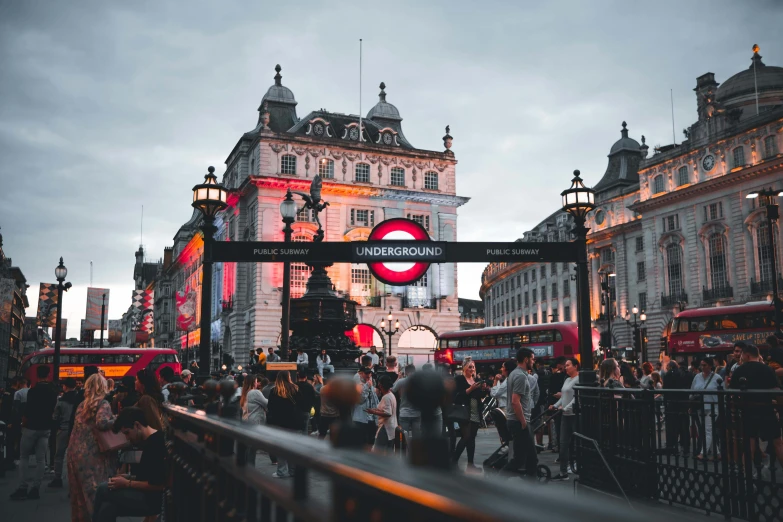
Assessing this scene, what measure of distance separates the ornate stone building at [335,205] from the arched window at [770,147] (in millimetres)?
25503

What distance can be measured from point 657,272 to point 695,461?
56.8 metres

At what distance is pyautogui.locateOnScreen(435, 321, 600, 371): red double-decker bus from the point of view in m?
37.5

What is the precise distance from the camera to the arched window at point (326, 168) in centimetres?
6050

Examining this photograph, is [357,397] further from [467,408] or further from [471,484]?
[467,408]

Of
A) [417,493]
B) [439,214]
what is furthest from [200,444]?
[439,214]

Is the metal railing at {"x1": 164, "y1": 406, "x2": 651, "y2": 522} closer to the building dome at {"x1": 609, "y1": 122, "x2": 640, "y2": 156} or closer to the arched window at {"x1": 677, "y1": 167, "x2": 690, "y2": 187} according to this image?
the arched window at {"x1": 677, "y1": 167, "x2": 690, "y2": 187}

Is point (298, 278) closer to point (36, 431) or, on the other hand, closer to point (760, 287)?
point (760, 287)

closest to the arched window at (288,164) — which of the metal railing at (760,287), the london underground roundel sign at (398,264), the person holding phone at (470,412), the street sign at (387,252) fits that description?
Answer: the metal railing at (760,287)

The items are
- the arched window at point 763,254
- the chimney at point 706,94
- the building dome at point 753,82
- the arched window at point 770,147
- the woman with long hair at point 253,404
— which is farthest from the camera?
the building dome at point 753,82

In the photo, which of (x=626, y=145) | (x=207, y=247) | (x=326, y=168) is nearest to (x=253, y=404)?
(x=207, y=247)

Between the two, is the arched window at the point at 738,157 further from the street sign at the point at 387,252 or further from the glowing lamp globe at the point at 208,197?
the glowing lamp globe at the point at 208,197

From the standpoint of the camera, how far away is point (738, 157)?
53.1 metres

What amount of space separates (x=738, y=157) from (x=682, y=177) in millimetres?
6109

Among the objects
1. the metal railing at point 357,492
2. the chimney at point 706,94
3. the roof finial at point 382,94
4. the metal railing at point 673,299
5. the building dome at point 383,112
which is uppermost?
the roof finial at point 382,94
